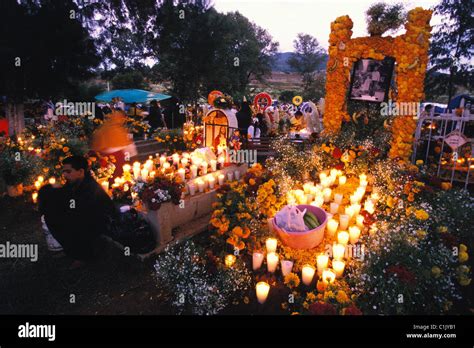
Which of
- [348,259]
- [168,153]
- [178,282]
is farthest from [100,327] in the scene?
[168,153]

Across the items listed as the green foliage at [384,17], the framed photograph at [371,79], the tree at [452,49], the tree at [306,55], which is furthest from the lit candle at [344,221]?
the tree at [306,55]

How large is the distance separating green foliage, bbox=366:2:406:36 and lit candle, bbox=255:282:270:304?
8.49 m

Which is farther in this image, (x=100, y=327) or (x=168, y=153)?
(x=168, y=153)

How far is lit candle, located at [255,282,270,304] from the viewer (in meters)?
3.92

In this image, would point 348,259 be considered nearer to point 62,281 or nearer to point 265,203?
point 265,203

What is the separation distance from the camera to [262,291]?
3934mm

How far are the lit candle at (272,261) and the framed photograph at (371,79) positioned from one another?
6.84 meters

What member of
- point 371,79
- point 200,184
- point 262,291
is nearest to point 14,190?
point 200,184

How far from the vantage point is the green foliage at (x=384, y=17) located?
884 centimetres

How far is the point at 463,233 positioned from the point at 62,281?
21.3ft

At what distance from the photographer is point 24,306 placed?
4191 millimetres

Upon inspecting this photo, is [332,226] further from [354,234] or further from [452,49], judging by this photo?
[452,49]

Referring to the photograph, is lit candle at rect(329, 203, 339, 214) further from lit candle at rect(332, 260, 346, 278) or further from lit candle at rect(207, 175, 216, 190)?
lit candle at rect(207, 175, 216, 190)

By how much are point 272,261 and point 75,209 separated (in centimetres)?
319
